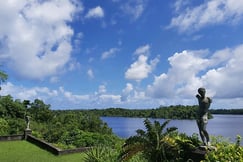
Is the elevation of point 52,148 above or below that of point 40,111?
below

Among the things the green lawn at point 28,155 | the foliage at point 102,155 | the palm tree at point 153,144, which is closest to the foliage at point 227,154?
the palm tree at point 153,144

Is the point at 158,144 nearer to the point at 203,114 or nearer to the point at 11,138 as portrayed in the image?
the point at 203,114

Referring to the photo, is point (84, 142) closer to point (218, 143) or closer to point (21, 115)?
point (218, 143)

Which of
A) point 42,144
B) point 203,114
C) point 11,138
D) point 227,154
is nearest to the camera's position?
point 227,154

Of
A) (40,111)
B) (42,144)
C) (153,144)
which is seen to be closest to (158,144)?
(153,144)

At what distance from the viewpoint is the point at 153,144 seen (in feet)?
32.9

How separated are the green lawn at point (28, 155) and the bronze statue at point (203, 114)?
703 cm

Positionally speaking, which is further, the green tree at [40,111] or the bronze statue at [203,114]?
the green tree at [40,111]

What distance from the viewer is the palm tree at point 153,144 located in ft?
32.0

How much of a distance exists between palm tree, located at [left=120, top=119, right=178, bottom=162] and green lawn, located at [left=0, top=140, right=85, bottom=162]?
4.44m

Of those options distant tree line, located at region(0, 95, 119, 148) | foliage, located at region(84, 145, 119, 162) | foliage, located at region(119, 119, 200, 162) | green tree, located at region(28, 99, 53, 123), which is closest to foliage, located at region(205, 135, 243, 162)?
foliage, located at region(119, 119, 200, 162)

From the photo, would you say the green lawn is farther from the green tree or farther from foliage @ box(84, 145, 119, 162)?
the green tree

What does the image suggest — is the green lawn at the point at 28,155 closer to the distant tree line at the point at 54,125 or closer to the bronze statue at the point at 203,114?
the distant tree line at the point at 54,125

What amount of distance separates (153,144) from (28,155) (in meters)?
7.28
